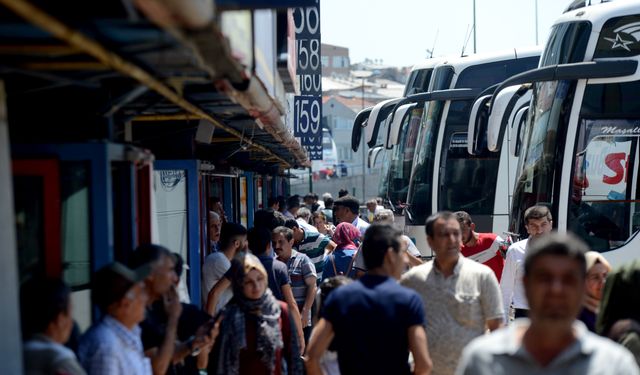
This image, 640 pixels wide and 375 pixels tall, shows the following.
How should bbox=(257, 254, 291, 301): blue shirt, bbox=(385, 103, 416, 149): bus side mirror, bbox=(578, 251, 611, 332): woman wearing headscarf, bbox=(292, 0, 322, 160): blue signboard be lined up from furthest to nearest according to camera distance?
bbox=(292, 0, 322, 160): blue signboard < bbox=(385, 103, 416, 149): bus side mirror < bbox=(257, 254, 291, 301): blue shirt < bbox=(578, 251, 611, 332): woman wearing headscarf

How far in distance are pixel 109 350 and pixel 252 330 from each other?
1.54 meters

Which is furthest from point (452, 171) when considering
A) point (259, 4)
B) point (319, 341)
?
point (259, 4)

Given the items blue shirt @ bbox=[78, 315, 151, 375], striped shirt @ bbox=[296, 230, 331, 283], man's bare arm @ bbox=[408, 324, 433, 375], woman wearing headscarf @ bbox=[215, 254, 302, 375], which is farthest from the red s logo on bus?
blue shirt @ bbox=[78, 315, 151, 375]

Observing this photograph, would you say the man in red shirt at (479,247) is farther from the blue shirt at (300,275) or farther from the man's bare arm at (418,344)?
the man's bare arm at (418,344)

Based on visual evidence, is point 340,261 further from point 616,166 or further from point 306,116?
point 306,116

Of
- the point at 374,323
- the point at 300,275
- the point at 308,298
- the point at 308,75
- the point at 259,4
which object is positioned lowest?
the point at 308,298

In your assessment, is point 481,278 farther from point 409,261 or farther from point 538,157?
point 538,157

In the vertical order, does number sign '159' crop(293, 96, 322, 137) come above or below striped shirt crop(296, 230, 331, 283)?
above

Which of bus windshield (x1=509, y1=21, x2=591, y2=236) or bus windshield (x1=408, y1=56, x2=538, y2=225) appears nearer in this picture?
bus windshield (x1=509, y1=21, x2=591, y2=236)

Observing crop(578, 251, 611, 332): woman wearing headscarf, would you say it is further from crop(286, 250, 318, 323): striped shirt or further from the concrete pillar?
crop(286, 250, 318, 323): striped shirt

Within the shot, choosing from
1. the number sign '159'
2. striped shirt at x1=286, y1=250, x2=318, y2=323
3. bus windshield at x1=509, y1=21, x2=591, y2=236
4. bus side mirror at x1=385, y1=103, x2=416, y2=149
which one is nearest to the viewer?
striped shirt at x1=286, y1=250, x2=318, y2=323

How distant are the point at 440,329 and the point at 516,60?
47.5 feet

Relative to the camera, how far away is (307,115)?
70.6 ft

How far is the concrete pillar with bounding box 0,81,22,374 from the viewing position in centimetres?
A: 459
